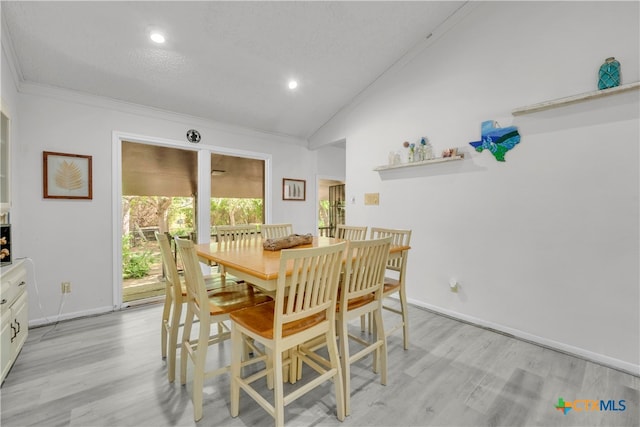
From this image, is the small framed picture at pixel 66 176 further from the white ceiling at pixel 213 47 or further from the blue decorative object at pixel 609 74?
the blue decorative object at pixel 609 74

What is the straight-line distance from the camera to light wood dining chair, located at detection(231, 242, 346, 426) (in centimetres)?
140

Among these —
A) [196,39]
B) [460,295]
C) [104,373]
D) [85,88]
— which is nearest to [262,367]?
[104,373]

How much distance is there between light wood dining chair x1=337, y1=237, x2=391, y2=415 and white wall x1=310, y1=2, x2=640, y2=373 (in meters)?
1.57

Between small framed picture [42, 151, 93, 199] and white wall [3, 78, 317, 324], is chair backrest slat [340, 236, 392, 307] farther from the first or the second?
small framed picture [42, 151, 93, 199]

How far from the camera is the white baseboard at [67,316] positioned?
111 inches

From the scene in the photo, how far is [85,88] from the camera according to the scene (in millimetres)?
2963

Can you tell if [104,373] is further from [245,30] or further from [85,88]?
[245,30]

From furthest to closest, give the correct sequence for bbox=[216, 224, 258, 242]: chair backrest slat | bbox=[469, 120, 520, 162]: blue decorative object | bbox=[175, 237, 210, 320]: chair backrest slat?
bbox=[216, 224, 258, 242]: chair backrest slat, bbox=[469, 120, 520, 162]: blue decorative object, bbox=[175, 237, 210, 320]: chair backrest slat

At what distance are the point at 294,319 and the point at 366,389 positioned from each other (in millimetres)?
885

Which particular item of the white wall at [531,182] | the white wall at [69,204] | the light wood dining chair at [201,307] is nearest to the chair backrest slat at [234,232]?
the light wood dining chair at [201,307]

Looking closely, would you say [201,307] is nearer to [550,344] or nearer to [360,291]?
[360,291]

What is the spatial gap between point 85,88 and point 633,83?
15.6 ft

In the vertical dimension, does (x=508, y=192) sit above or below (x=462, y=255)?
above

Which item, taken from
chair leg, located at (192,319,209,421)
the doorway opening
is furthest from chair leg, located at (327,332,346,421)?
the doorway opening
